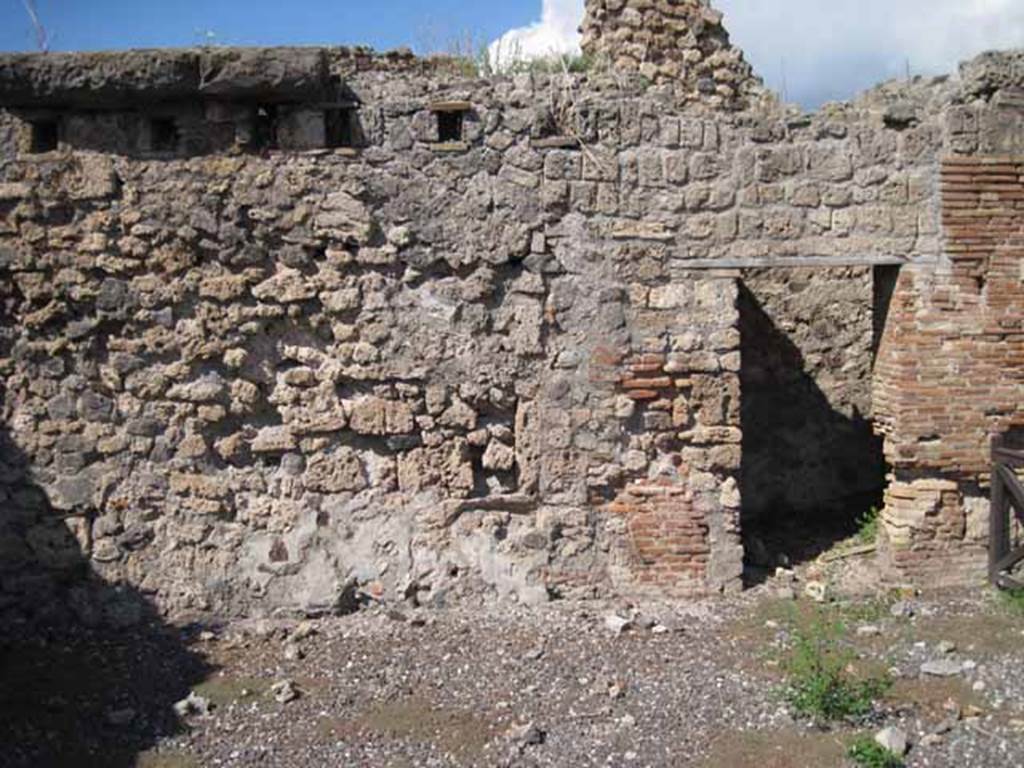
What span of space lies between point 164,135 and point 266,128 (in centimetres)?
60

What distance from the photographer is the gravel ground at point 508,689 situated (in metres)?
4.71

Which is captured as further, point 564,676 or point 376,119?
point 376,119

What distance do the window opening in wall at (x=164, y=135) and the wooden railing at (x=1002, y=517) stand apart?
5.30 metres

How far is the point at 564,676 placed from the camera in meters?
5.42

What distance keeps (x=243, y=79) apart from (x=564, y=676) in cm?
368

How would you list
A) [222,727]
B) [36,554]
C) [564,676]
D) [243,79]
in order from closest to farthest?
[222,727], [564,676], [243,79], [36,554]

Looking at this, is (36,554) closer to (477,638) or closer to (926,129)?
(477,638)

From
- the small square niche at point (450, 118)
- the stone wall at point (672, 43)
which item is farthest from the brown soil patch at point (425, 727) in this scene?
the stone wall at point (672, 43)

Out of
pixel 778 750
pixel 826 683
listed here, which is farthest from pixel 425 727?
pixel 826 683

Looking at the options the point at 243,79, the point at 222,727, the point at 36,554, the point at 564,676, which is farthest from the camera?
the point at 36,554

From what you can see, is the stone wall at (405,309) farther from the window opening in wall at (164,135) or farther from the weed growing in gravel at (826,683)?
Answer: the weed growing in gravel at (826,683)

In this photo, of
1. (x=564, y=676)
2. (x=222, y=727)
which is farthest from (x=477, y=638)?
(x=222, y=727)

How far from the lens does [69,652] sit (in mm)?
5809

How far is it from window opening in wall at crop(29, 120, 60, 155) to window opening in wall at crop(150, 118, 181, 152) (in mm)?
548
